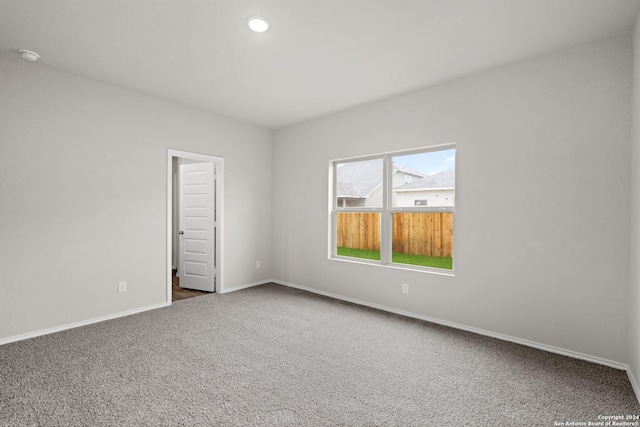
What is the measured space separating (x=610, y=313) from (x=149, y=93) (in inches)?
205

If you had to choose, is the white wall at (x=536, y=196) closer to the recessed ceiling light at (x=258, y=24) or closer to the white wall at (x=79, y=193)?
the recessed ceiling light at (x=258, y=24)

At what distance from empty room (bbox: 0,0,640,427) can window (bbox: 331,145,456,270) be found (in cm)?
3

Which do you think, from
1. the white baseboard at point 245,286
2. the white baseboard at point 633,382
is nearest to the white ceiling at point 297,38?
the white baseboard at point 633,382

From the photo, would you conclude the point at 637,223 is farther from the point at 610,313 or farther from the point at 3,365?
the point at 3,365

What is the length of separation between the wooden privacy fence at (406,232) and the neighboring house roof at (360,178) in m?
0.31

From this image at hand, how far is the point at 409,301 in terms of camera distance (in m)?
3.68

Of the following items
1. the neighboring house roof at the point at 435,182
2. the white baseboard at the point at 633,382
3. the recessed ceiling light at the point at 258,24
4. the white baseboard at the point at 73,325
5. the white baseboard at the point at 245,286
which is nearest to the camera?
the white baseboard at the point at 633,382

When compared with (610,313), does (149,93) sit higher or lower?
higher

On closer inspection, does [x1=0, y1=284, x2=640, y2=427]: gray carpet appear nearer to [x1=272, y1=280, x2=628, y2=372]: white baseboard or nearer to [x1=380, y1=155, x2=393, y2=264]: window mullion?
[x1=272, y1=280, x2=628, y2=372]: white baseboard

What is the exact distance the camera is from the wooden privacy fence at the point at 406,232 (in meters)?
3.62

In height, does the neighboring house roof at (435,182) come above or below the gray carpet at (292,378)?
above

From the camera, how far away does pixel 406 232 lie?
3.92m

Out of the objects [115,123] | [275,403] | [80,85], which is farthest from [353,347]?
[80,85]

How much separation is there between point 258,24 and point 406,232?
2.82 meters
